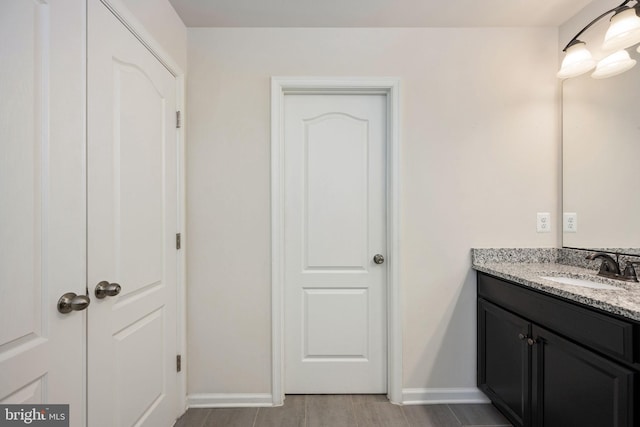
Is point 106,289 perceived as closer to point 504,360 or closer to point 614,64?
point 504,360

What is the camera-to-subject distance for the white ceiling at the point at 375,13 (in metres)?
1.79

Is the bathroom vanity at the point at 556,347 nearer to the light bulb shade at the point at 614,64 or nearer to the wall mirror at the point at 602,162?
the wall mirror at the point at 602,162

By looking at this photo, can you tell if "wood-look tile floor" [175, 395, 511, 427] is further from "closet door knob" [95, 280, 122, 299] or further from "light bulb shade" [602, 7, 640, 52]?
"light bulb shade" [602, 7, 640, 52]

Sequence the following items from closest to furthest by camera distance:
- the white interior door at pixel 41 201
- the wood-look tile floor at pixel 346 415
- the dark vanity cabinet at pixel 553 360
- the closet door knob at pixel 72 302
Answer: the white interior door at pixel 41 201 → the closet door knob at pixel 72 302 → the dark vanity cabinet at pixel 553 360 → the wood-look tile floor at pixel 346 415

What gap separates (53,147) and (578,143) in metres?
2.60

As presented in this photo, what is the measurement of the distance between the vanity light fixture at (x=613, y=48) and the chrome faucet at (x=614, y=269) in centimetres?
98

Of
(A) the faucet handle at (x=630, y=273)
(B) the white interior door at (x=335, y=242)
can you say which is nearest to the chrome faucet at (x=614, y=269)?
(A) the faucet handle at (x=630, y=273)

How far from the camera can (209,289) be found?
2018 millimetres

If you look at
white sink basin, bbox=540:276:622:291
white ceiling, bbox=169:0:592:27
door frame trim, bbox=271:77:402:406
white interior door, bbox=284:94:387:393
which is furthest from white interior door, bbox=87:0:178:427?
white sink basin, bbox=540:276:622:291

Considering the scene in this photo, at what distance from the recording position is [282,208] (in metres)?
2.03

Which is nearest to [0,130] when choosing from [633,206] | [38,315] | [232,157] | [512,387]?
[38,315]

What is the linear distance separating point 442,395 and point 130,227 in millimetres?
2076

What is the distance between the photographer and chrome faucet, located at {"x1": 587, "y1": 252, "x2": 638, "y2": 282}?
5.00ft
